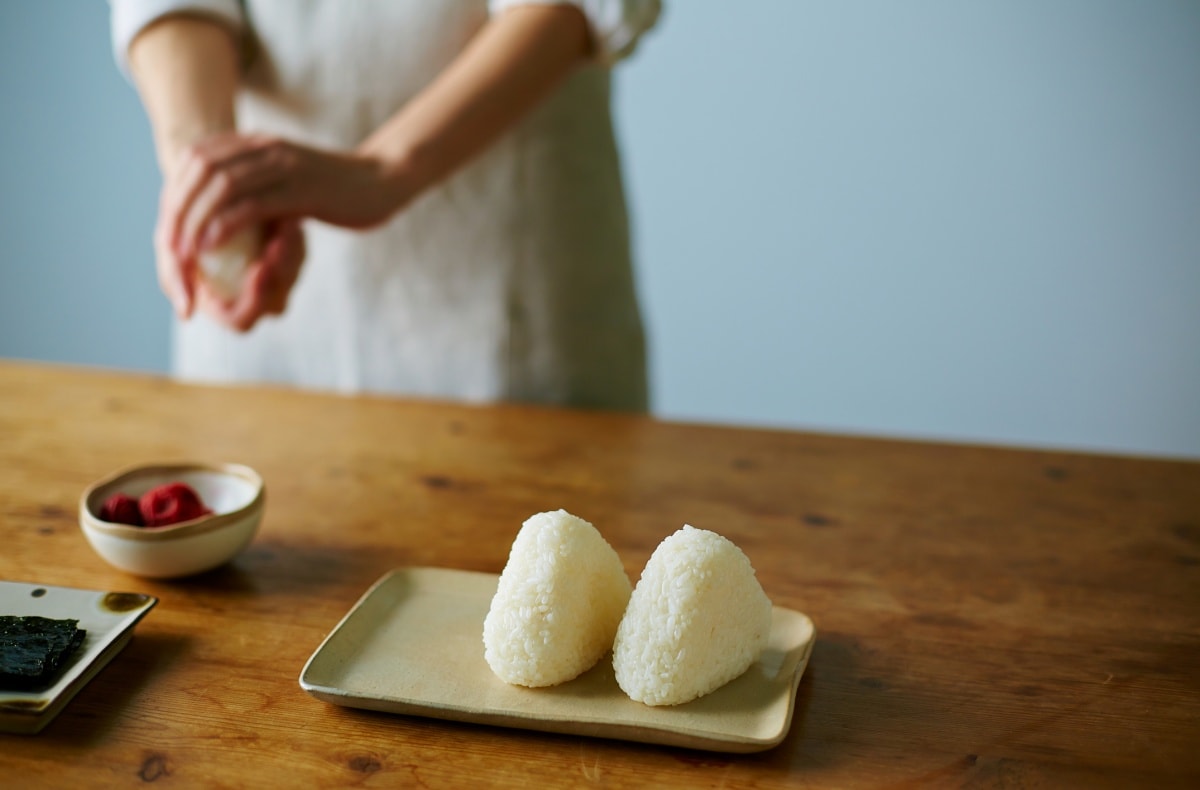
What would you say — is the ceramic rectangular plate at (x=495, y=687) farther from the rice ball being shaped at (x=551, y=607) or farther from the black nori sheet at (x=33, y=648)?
the black nori sheet at (x=33, y=648)

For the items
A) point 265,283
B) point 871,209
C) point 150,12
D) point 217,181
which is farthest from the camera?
point 871,209

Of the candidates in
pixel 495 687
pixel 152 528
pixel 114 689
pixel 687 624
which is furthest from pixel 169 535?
pixel 687 624

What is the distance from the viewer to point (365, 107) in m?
1.55

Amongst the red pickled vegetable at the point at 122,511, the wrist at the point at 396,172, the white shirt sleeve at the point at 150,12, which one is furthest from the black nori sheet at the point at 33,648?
the white shirt sleeve at the point at 150,12

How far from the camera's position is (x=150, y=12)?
4.74ft

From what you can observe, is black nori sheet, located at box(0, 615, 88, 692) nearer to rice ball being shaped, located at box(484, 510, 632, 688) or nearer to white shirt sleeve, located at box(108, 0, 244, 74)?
rice ball being shaped, located at box(484, 510, 632, 688)

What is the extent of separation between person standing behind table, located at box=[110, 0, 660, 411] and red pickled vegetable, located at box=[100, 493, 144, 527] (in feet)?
1.39

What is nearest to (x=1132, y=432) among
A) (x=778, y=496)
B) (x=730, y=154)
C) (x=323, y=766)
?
(x=730, y=154)

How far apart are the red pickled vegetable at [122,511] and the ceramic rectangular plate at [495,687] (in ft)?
0.74

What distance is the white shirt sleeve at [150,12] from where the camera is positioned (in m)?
1.44

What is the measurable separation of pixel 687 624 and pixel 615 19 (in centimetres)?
94

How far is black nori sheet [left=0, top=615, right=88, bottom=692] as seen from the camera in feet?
2.34

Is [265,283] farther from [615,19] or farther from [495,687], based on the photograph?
[495,687]

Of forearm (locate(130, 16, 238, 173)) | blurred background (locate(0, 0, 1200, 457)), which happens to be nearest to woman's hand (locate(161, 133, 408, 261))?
forearm (locate(130, 16, 238, 173))
